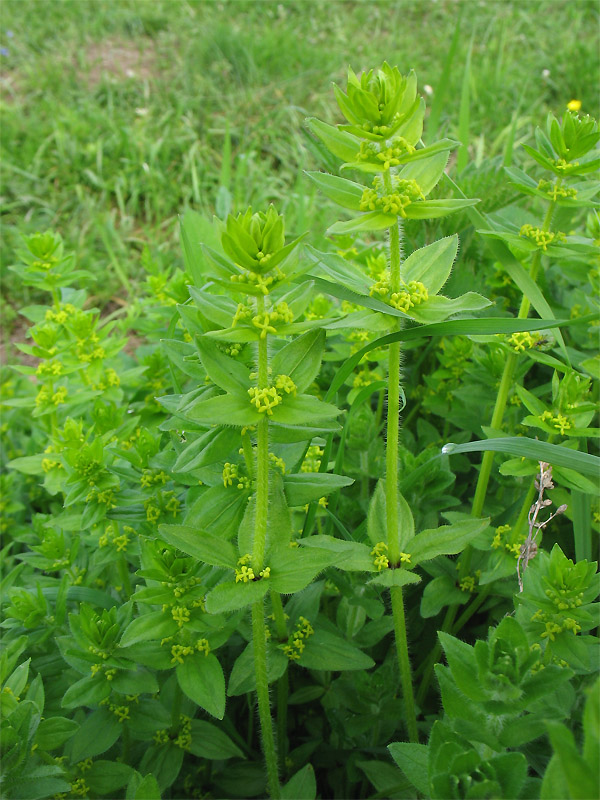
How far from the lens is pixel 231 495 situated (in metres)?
1.48

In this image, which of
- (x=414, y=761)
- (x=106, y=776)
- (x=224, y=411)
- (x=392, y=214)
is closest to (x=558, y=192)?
(x=392, y=214)

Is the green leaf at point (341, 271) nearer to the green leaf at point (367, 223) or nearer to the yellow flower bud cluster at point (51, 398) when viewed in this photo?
the green leaf at point (367, 223)

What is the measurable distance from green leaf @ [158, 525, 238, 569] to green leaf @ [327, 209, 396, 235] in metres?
0.64

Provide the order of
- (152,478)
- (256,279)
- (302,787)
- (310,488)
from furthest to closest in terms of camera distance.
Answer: (152,478)
(302,787)
(310,488)
(256,279)

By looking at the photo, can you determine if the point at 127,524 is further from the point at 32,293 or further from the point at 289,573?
the point at 32,293

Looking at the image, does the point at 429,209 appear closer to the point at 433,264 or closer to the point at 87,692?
the point at 433,264

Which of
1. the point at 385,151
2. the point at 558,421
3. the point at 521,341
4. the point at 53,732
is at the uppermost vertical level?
the point at 385,151

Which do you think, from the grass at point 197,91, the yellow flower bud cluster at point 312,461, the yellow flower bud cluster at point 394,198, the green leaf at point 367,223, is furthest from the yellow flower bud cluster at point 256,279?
the grass at point 197,91

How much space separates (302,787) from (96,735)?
20.2 inches

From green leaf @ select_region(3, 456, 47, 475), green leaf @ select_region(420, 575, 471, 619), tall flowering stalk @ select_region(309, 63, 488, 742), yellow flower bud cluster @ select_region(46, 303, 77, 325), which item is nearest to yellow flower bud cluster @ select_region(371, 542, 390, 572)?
tall flowering stalk @ select_region(309, 63, 488, 742)

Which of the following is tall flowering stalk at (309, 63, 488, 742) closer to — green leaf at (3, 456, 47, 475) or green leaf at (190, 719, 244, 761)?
green leaf at (190, 719, 244, 761)

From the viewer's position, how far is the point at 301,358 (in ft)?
4.36

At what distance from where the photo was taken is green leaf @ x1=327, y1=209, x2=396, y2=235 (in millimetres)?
1264

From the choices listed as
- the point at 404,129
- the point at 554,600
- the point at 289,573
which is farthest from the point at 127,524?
the point at 404,129
